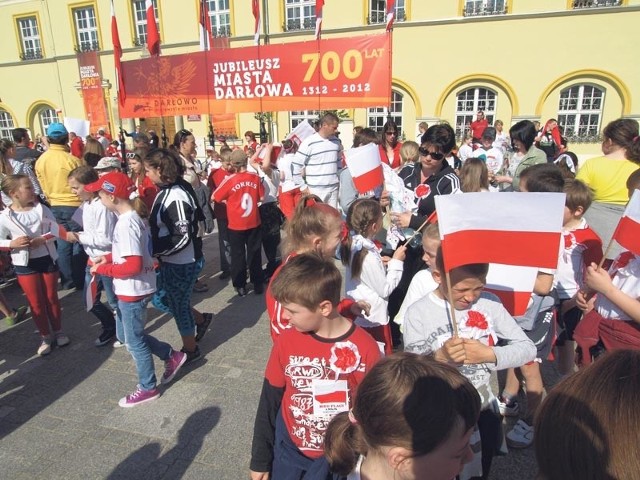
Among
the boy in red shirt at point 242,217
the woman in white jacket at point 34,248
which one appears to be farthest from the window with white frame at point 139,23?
the woman in white jacket at point 34,248

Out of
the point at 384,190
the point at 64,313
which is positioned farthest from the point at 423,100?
the point at 64,313

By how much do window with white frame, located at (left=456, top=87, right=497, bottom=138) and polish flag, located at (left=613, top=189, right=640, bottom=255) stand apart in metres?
16.2

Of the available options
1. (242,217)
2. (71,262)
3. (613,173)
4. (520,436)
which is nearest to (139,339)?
(242,217)

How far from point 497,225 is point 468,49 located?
16647 millimetres

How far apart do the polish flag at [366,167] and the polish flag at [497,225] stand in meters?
2.02

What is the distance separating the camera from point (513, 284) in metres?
2.12

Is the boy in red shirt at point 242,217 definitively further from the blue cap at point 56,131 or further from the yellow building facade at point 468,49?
the yellow building facade at point 468,49

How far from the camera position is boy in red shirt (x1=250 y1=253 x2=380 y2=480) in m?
1.66

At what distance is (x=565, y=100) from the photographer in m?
15.7

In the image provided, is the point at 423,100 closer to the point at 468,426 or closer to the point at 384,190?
the point at 384,190

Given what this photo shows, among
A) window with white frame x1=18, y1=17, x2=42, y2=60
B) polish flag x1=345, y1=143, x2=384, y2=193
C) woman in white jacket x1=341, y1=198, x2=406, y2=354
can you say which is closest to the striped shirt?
polish flag x1=345, y1=143, x2=384, y2=193

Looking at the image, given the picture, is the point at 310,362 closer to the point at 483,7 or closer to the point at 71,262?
the point at 71,262

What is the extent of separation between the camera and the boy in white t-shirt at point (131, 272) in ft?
9.40

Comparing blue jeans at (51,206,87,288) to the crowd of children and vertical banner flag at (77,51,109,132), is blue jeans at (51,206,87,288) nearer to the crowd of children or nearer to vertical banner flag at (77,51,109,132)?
the crowd of children
